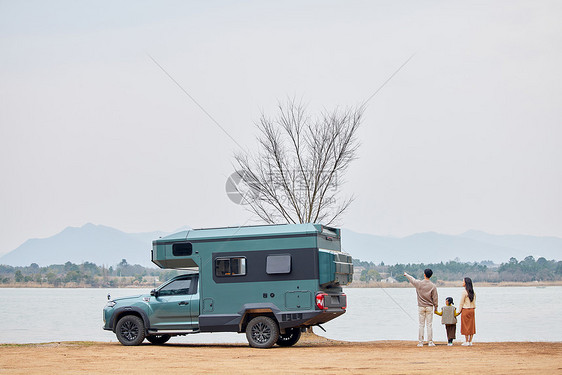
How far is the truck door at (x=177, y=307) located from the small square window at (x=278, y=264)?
1.99 meters

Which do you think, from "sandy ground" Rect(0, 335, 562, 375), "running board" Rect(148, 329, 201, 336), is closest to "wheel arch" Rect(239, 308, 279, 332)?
"sandy ground" Rect(0, 335, 562, 375)

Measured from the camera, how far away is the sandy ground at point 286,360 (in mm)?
14070

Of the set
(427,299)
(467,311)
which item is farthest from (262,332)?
(467,311)

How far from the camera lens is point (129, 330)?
19.9m

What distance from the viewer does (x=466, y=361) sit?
15.1 meters

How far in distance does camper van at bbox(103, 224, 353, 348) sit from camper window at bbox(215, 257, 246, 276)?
16mm

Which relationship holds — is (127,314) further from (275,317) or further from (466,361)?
(466,361)

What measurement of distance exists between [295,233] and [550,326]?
2833 centimetres

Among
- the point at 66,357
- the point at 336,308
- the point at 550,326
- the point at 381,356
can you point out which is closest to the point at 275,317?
the point at 336,308

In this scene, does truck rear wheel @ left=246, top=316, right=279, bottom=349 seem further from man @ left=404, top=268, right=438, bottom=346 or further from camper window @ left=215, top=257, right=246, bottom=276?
man @ left=404, top=268, right=438, bottom=346

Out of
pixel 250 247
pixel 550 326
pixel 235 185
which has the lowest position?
pixel 550 326

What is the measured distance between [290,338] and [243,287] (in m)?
2.14

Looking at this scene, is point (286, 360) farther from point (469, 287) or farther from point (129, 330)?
point (129, 330)

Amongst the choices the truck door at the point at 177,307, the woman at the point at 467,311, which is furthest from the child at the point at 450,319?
the truck door at the point at 177,307
